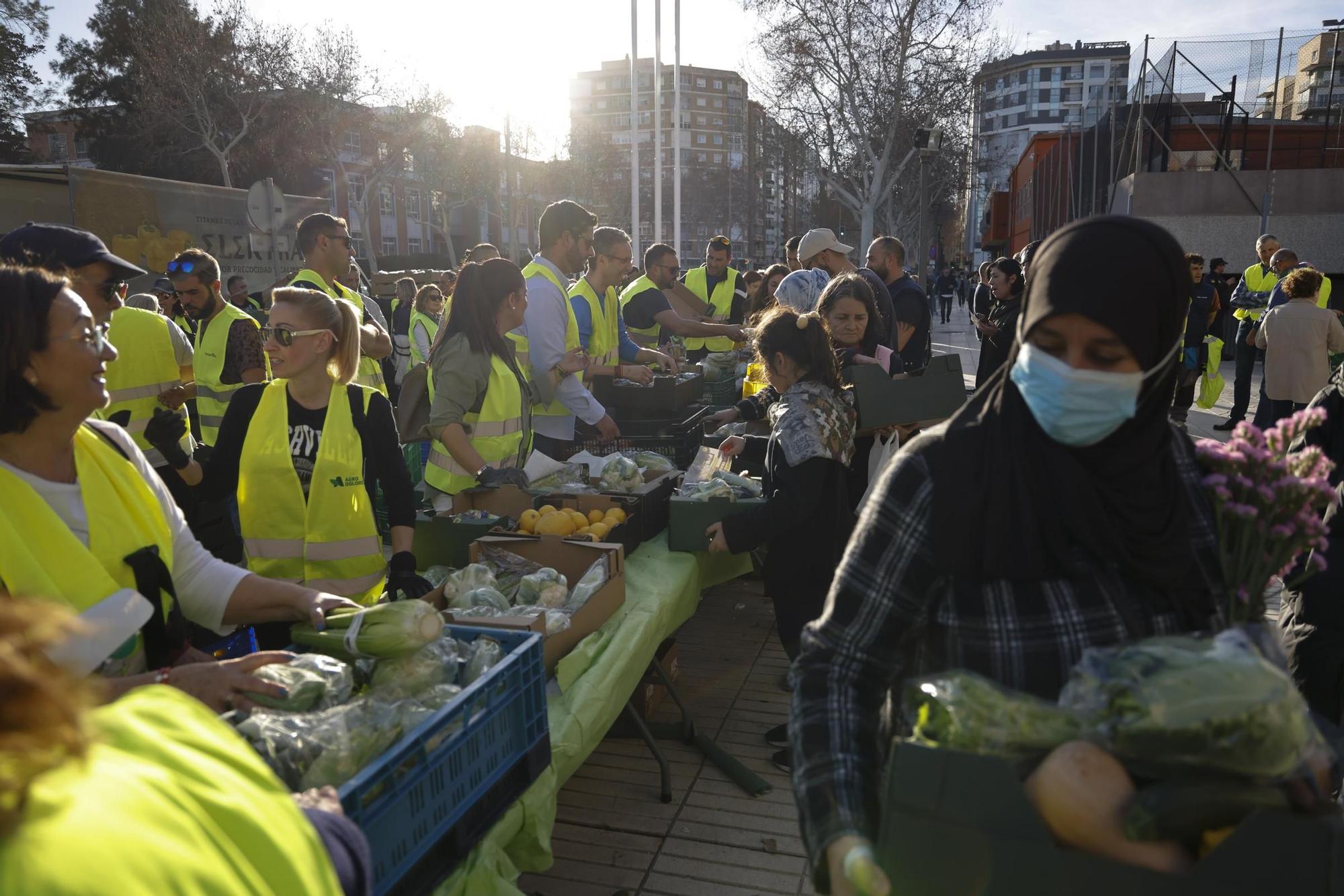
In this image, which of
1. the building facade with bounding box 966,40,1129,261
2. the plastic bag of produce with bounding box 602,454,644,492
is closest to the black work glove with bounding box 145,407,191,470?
the plastic bag of produce with bounding box 602,454,644,492

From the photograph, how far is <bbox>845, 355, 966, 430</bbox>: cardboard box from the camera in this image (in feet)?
14.8

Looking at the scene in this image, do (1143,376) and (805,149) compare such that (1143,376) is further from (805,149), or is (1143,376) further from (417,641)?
Result: (805,149)

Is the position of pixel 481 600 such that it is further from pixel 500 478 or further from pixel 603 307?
pixel 603 307

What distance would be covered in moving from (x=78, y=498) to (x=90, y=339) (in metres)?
0.35

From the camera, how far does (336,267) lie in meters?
5.27

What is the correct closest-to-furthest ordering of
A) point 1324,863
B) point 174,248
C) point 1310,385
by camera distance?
1. point 1324,863
2. point 1310,385
3. point 174,248

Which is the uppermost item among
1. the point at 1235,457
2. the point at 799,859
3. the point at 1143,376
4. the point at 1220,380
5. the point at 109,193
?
the point at 109,193

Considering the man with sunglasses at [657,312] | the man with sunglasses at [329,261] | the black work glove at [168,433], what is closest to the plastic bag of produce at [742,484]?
the man with sunglasses at [329,261]

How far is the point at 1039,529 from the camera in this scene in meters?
1.44

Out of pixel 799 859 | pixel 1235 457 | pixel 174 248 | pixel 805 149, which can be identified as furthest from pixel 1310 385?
pixel 805 149

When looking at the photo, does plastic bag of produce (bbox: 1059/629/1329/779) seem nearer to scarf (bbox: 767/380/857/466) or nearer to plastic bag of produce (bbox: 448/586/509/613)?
plastic bag of produce (bbox: 448/586/509/613)

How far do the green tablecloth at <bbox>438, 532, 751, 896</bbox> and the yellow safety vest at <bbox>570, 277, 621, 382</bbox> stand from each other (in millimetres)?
2020

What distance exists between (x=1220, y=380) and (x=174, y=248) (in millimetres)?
14719

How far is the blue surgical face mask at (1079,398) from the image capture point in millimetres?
1449
